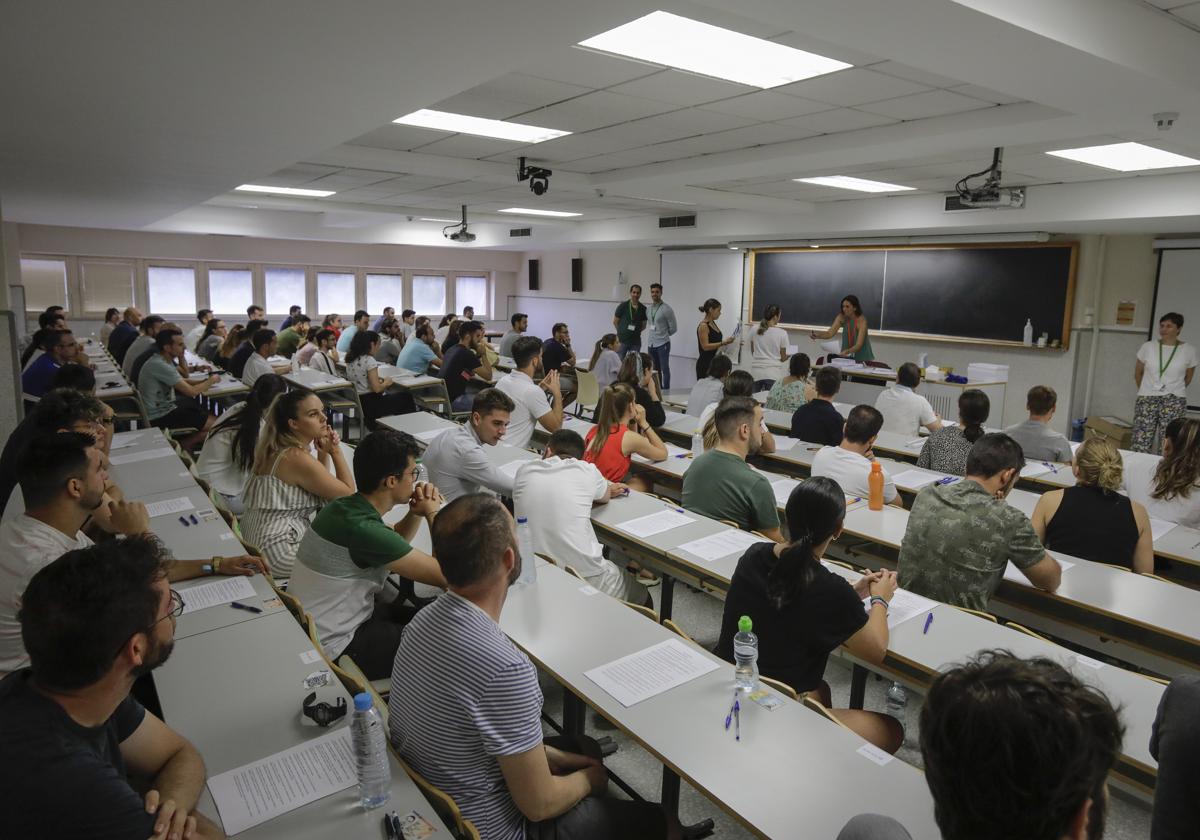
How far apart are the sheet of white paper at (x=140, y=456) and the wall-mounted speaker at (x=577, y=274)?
39.1 ft

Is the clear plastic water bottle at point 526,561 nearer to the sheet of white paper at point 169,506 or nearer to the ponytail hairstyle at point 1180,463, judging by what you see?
the sheet of white paper at point 169,506

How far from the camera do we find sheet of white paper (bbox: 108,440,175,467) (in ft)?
Answer: 15.9

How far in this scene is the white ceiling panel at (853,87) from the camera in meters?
3.88

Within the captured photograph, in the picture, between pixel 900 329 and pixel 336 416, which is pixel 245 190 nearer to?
pixel 336 416

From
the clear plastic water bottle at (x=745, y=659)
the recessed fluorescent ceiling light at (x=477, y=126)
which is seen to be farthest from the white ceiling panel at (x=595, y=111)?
the clear plastic water bottle at (x=745, y=659)

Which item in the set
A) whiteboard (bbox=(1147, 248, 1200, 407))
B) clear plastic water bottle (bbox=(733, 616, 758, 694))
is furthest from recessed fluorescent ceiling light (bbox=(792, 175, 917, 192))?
clear plastic water bottle (bbox=(733, 616, 758, 694))

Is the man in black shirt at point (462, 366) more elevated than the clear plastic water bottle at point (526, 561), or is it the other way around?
the man in black shirt at point (462, 366)

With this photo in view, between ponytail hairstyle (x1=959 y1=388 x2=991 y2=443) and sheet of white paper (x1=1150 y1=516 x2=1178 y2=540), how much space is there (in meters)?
1.05

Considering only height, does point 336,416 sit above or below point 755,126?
below

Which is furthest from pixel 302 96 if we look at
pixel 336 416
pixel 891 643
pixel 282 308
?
pixel 282 308

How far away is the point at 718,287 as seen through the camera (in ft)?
42.3

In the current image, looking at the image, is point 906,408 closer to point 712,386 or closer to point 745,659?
point 712,386

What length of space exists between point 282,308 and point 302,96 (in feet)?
42.7

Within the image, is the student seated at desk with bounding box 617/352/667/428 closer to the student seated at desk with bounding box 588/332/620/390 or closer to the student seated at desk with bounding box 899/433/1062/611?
the student seated at desk with bounding box 588/332/620/390
